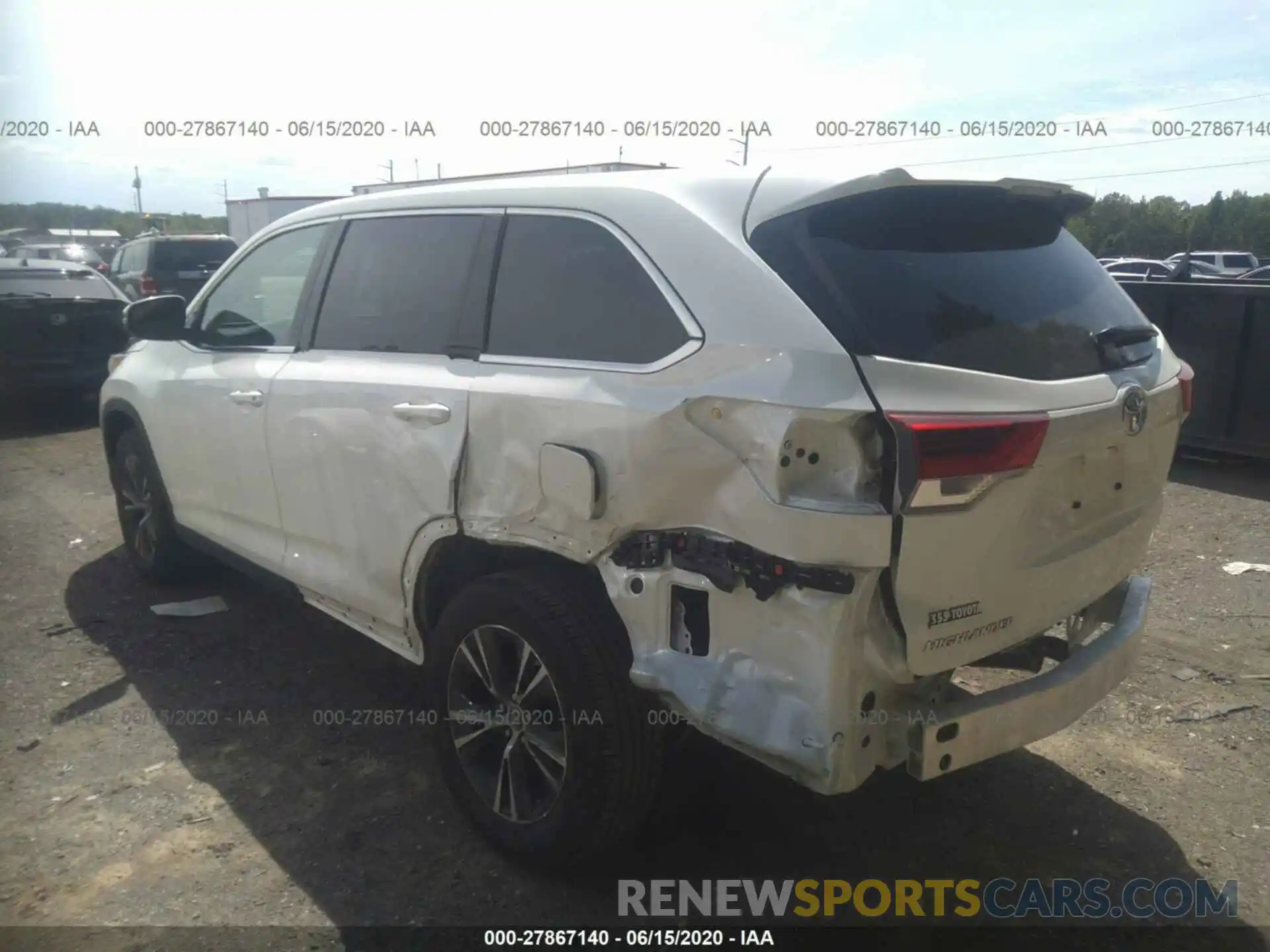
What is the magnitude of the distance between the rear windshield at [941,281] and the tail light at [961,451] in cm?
18

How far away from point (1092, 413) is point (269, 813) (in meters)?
2.79

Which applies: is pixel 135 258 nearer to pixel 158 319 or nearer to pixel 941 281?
pixel 158 319

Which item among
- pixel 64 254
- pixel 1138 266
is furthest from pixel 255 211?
pixel 1138 266

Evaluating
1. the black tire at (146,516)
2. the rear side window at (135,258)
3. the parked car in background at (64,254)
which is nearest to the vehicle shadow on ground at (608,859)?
the black tire at (146,516)

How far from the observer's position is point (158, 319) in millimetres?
4395

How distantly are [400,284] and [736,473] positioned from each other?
1.70m

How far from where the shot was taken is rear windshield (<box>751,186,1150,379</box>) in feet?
7.64

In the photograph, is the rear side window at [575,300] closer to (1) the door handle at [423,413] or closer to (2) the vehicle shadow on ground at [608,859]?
(1) the door handle at [423,413]

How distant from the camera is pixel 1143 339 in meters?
2.86

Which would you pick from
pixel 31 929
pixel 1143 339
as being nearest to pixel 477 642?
pixel 31 929

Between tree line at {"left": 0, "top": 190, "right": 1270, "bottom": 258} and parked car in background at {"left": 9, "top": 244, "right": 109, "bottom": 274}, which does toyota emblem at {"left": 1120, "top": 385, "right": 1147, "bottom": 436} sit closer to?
parked car in background at {"left": 9, "top": 244, "right": 109, "bottom": 274}

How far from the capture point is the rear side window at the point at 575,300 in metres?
2.59

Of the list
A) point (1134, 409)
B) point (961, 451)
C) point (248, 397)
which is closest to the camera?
Result: point (961, 451)

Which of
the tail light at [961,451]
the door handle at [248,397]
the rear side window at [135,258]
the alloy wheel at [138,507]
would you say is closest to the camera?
the tail light at [961,451]
